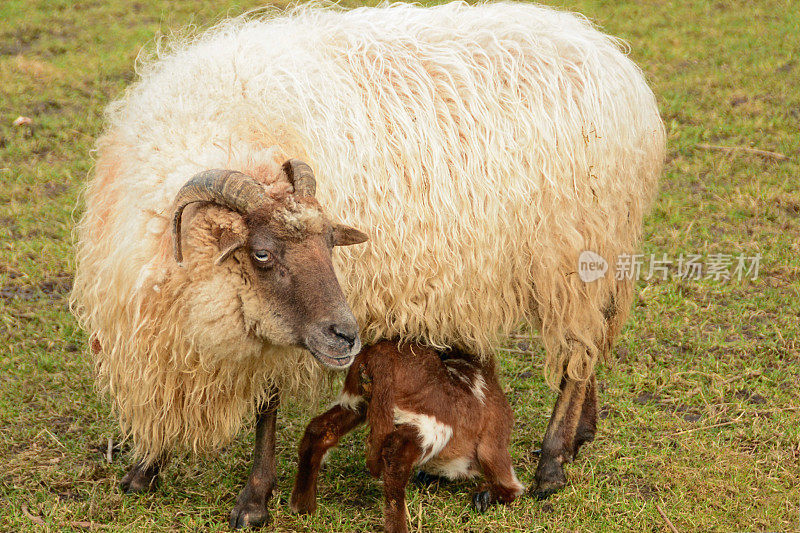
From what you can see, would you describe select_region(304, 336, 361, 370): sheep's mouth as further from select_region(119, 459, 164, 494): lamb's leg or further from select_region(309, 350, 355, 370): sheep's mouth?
select_region(119, 459, 164, 494): lamb's leg

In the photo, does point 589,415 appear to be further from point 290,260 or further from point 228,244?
point 228,244

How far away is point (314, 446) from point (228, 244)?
41.0 inches

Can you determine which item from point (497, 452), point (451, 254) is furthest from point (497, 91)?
point (497, 452)

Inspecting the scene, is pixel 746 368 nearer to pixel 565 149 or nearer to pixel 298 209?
pixel 565 149

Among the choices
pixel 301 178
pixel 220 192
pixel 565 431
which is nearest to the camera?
pixel 220 192

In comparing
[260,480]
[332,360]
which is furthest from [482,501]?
[332,360]

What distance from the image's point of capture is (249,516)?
367 cm

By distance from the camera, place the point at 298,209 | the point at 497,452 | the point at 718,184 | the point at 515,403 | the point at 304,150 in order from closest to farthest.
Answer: the point at 298,209, the point at 304,150, the point at 497,452, the point at 515,403, the point at 718,184

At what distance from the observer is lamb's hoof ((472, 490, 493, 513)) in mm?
3758

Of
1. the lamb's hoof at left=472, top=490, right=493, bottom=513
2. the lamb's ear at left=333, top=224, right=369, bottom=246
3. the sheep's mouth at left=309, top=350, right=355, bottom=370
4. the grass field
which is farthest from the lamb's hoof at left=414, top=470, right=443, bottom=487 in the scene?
the lamb's ear at left=333, top=224, right=369, bottom=246

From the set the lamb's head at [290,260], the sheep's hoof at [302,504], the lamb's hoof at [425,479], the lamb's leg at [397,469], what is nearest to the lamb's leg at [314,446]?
the sheep's hoof at [302,504]

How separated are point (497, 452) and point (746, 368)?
1.86 meters

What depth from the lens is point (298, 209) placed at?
3104mm

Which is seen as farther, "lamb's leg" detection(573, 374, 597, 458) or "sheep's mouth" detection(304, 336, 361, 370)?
"lamb's leg" detection(573, 374, 597, 458)
